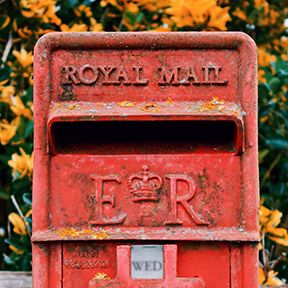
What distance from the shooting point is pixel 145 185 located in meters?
1.43

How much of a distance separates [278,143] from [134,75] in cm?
134

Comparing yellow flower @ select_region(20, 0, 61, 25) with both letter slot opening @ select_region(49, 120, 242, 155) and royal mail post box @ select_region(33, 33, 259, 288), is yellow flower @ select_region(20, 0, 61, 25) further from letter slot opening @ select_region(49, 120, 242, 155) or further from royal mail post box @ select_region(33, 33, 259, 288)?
letter slot opening @ select_region(49, 120, 242, 155)

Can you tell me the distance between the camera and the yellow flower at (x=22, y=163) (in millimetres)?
2191

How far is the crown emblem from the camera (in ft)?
4.69

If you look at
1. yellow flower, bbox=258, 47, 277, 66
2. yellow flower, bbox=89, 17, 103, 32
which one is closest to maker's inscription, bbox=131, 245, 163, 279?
yellow flower, bbox=89, 17, 103, 32

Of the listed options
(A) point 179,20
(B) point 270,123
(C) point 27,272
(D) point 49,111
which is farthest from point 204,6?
(C) point 27,272

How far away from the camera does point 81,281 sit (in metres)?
1.45

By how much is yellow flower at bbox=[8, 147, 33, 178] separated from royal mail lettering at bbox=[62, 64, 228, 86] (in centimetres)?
90

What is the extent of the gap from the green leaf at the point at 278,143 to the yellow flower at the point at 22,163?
158 cm

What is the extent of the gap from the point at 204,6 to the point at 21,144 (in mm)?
1461

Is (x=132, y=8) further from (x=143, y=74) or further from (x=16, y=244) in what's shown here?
(x=16, y=244)

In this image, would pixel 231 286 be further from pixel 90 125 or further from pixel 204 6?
pixel 204 6

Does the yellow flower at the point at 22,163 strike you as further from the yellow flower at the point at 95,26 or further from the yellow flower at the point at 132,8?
the yellow flower at the point at 132,8

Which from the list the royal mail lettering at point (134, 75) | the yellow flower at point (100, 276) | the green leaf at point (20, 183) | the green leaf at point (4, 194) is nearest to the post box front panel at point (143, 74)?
the royal mail lettering at point (134, 75)
